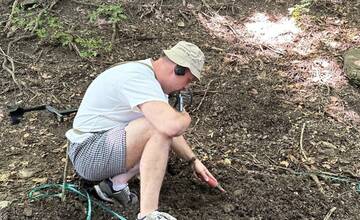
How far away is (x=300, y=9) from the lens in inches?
224

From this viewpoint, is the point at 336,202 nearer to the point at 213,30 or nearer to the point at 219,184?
the point at 219,184

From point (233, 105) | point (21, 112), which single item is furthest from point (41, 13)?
point (233, 105)

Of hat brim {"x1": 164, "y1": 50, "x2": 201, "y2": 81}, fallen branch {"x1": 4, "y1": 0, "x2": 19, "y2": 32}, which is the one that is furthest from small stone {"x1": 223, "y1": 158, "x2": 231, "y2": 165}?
fallen branch {"x1": 4, "y1": 0, "x2": 19, "y2": 32}

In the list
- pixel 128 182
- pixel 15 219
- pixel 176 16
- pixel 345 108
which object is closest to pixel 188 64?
pixel 128 182

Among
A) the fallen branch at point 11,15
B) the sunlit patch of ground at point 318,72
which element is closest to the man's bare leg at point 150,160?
the sunlit patch of ground at point 318,72

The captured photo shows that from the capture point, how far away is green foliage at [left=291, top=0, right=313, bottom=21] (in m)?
5.62

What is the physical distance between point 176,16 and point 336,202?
280 centimetres

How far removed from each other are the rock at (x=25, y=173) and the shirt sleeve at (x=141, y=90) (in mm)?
1058

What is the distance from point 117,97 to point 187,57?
0.43 m

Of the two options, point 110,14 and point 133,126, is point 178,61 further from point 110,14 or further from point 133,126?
point 110,14

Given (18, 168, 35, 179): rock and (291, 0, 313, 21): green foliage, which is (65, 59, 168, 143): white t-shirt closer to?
(18, 168, 35, 179): rock

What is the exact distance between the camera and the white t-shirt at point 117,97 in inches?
113

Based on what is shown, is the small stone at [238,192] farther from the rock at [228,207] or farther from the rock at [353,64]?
the rock at [353,64]

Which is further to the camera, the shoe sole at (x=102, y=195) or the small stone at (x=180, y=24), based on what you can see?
the small stone at (x=180, y=24)
